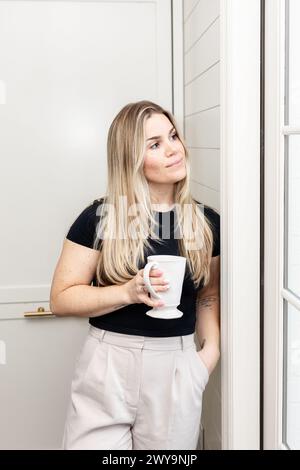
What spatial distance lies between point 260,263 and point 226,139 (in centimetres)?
34

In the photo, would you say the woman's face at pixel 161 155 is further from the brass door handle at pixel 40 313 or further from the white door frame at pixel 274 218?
the brass door handle at pixel 40 313

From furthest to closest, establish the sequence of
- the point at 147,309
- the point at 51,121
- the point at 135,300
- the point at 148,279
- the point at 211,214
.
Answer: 1. the point at 51,121
2. the point at 211,214
3. the point at 147,309
4. the point at 135,300
5. the point at 148,279

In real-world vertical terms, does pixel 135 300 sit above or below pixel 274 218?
below

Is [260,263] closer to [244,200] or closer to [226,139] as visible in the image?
[244,200]

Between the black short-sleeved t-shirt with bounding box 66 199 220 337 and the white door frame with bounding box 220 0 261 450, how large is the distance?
4.0 inches

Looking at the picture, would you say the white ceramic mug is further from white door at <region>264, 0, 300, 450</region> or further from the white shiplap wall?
the white shiplap wall

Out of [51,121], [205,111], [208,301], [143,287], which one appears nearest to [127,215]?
[143,287]

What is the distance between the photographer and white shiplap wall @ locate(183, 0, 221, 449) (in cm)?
193

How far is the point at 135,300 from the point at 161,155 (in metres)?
0.39

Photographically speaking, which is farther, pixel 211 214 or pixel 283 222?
pixel 211 214

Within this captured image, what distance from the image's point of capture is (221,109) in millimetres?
1762

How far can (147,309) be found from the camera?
180cm

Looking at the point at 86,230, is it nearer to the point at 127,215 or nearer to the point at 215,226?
the point at 127,215

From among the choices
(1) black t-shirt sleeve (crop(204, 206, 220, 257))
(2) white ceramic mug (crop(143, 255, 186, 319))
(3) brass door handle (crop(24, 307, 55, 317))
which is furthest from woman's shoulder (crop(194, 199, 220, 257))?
(3) brass door handle (crop(24, 307, 55, 317))
